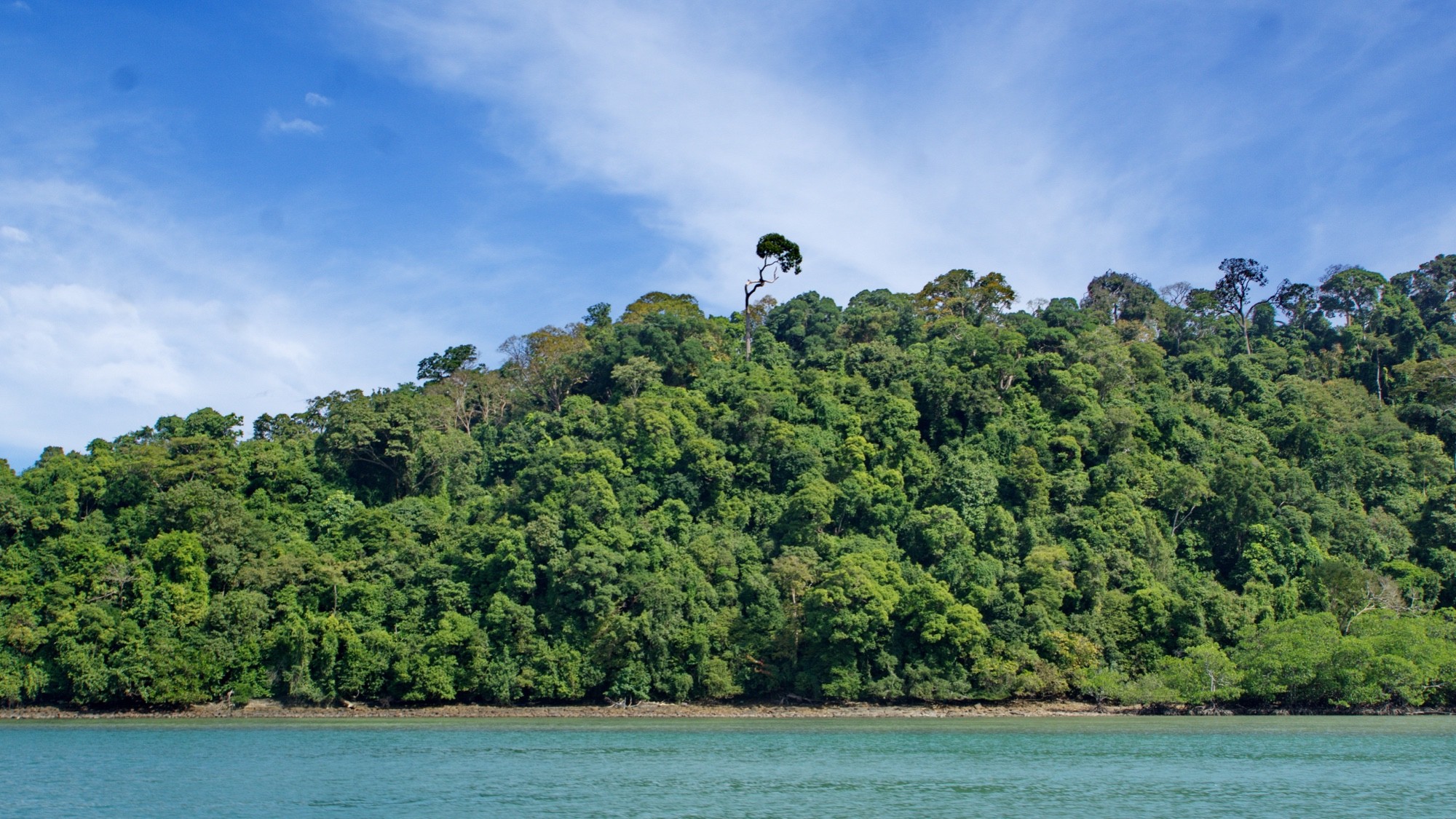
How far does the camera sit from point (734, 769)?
30125 millimetres

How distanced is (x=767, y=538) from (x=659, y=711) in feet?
38.3

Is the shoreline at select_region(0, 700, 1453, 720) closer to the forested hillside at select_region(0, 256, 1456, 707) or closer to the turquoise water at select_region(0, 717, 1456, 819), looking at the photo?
the forested hillside at select_region(0, 256, 1456, 707)

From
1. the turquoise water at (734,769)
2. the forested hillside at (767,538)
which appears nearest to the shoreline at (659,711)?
the forested hillside at (767,538)

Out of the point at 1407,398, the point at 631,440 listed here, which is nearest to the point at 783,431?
the point at 631,440

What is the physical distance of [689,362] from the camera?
2726 inches

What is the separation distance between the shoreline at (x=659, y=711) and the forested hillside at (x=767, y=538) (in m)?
0.68

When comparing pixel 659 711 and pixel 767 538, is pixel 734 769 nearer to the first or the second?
pixel 659 711

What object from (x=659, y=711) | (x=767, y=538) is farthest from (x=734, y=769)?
(x=767, y=538)

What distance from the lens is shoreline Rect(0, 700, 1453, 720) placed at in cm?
4703

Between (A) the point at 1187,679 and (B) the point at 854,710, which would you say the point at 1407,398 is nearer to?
(A) the point at 1187,679

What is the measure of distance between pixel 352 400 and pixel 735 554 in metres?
23.7

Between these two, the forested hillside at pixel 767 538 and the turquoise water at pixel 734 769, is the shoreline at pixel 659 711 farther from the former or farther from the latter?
the turquoise water at pixel 734 769

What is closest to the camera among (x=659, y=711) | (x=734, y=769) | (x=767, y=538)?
(x=734, y=769)

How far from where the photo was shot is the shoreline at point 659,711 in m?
47.0
